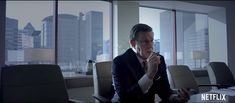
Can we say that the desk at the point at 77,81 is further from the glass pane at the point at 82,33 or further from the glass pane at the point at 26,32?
the glass pane at the point at 26,32

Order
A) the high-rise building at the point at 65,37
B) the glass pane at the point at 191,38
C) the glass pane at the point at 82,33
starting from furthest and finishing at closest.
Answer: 1. the glass pane at the point at 191,38
2. the glass pane at the point at 82,33
3. the high-rise building at the point at 65,37

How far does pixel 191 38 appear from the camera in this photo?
234 inches

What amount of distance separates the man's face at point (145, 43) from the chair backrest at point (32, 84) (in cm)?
77

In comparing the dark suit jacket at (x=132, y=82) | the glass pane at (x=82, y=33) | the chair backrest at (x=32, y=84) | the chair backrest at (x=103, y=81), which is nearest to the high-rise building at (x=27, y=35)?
the glass pane at (x=82, y=33)

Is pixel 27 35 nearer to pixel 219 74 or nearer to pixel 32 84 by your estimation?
pixel 32 84

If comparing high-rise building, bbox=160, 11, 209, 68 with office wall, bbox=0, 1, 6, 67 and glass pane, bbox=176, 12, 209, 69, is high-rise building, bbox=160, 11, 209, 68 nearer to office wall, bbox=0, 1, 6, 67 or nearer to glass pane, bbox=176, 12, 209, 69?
glass pane, bbox=176, 12, 209, 69

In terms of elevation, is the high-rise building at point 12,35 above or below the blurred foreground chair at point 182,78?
above

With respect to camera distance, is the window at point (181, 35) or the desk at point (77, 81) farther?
the window at point (181, 35)

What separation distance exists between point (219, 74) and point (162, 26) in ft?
7.42

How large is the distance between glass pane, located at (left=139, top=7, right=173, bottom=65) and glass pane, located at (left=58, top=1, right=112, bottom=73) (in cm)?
97

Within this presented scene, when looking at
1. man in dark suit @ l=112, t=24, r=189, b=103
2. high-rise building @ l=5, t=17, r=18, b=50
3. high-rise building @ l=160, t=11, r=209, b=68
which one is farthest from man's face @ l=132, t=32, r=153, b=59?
high-rise building @ l=160, t=11, r=209, b=68

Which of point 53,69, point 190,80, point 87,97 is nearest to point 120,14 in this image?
point 87,97

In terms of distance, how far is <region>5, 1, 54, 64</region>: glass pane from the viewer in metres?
3.53

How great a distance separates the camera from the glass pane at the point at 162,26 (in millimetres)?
5168
